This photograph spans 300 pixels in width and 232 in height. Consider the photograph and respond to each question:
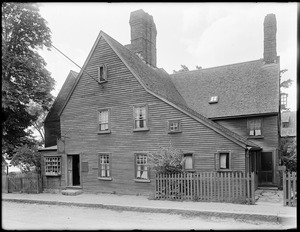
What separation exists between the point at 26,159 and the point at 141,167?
8756 millimetres

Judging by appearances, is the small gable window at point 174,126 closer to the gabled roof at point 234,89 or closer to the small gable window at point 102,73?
the small gable window at point 102,73

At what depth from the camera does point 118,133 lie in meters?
17.2

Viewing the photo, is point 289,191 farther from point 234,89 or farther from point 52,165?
point 52,165

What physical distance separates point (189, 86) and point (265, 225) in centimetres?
1620

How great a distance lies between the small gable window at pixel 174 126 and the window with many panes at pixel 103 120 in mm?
4334

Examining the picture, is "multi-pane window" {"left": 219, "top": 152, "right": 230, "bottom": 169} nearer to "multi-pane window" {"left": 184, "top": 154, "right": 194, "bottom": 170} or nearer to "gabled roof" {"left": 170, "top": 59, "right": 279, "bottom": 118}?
"multi-pane window" {"left": 184, "top": 154, "right": 194, "bottom": 170}

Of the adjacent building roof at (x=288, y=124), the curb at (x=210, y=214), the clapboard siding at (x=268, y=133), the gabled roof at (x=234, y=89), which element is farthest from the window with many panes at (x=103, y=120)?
the adjacent building roof at (x=288, y=124)

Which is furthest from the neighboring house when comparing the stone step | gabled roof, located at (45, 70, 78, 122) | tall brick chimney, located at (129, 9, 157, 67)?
gabled roof, located at (45, 70, 78, 122)

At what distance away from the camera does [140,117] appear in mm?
16719

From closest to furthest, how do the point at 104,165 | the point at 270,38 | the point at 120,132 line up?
the point at 120,132, the point at 104,165, the point at 270,38

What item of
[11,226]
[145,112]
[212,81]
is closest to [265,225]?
[11,226]

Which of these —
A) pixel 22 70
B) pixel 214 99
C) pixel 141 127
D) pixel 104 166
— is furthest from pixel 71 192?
pixel 214 99

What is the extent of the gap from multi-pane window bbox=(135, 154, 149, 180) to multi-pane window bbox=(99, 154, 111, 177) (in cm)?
211

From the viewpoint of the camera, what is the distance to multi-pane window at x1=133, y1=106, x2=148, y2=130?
1653cm
